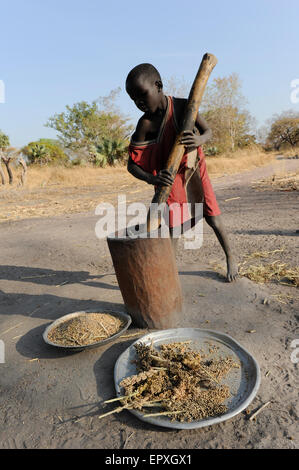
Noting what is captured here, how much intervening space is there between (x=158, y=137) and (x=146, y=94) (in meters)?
0.29

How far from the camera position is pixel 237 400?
4.96ft

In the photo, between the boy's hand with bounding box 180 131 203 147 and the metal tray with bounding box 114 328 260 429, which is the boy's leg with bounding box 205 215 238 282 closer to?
the boy's hand with bounding box 180 131 203 147

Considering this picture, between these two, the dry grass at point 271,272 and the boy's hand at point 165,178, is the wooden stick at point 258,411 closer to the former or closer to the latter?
the boy's hand at point 165,178

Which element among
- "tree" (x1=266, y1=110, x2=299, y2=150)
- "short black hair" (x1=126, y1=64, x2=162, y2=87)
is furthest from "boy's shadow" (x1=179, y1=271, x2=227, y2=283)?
"tree" (x1=266, y1=110, x2=299, y2=150)

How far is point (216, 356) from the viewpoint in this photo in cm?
181

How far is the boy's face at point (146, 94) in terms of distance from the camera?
208 centimetres

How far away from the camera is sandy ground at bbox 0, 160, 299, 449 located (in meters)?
1.41

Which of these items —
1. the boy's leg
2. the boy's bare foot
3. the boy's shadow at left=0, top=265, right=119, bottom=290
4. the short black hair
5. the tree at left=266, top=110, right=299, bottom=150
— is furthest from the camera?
the tree at left=266, top=110, right=299, bottom=150

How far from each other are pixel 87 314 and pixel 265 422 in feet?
4.14

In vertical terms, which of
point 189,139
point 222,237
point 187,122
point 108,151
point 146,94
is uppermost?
point 108,151

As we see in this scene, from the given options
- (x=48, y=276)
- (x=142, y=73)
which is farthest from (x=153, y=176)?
(x=48, y=276)

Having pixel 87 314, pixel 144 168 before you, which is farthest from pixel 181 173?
pixel 87 314

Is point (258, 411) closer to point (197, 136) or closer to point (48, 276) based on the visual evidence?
point (197, 136)

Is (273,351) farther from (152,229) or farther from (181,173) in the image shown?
(181,173)
